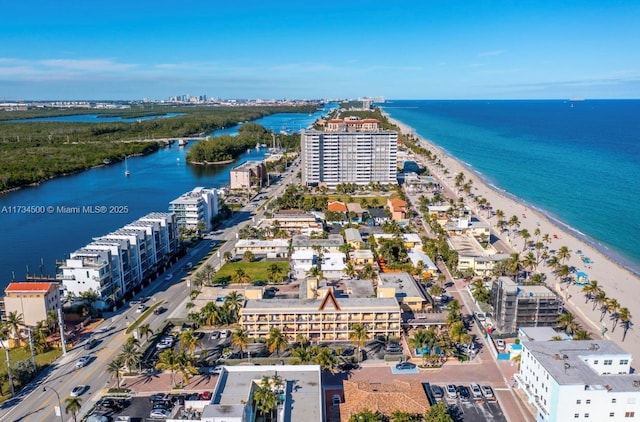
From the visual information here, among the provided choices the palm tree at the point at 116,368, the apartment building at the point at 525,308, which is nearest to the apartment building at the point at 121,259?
the palm tree at the point at 116,368

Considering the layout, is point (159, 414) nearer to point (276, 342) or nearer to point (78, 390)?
point (78, 390)

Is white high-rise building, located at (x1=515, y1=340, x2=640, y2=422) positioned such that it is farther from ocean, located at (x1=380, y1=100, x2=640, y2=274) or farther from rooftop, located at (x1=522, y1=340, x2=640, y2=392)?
ocean, located at (x1=380, y1=100, x2=640, y2=274)

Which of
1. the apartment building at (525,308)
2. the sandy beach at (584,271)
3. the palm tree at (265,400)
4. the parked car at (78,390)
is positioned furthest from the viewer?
the sandy beach at (584,271)

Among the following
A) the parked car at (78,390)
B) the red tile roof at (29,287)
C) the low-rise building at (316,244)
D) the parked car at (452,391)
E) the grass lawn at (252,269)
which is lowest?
the parked car at (78,390)

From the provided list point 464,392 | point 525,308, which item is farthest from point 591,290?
point 464,392

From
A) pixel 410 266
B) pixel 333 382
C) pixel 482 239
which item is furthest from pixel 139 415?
pixel 482 239

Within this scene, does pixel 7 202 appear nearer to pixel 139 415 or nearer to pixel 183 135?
pixel 139 415

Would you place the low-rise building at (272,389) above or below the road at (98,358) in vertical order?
above

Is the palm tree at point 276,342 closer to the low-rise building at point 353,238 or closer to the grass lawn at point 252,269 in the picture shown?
the grass lawn at point 252,269

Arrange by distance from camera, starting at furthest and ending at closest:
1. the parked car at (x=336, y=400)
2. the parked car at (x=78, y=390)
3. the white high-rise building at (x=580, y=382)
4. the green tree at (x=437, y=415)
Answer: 1. the parked car at (x=78, y=390)
2. the parked car at (x=336, y=400)
3. the white high-rise building at (x=580, y=382)
4. the green tree at (x=437, y=415)
